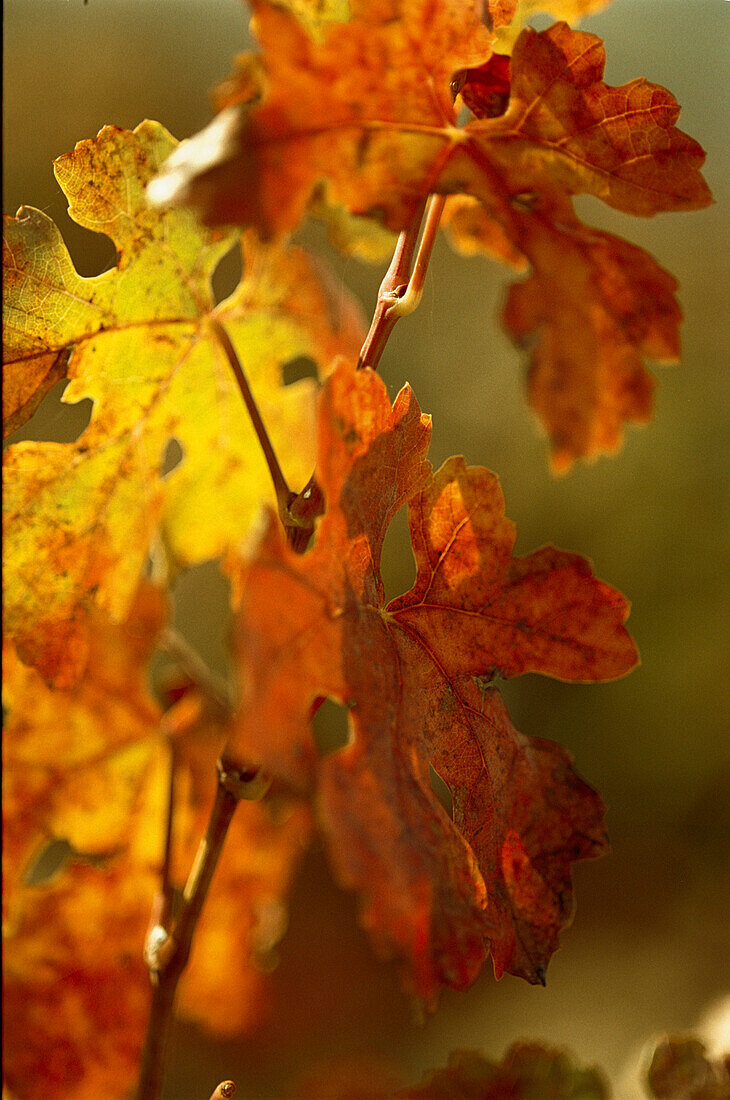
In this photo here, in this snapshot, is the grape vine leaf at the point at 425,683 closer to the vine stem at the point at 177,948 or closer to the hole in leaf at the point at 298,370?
the vine stem at the point at 177,948

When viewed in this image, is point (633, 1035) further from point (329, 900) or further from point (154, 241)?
point (154, 241)

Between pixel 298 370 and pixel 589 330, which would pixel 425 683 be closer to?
pixel 589 330

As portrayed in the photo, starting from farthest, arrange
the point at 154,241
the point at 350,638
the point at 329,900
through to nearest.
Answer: the point at 329,900 → the point at 154,241 → the point at 350,638

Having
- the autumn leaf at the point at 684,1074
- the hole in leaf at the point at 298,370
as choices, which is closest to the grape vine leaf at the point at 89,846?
the autumn leaf at the point at 684,1074

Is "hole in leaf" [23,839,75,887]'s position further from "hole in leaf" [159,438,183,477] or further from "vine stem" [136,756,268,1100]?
"vine stem" [136,756,268,1100]

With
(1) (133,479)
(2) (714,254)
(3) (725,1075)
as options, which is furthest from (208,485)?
(2) (714,254)

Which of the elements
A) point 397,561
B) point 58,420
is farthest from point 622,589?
point 58,420
